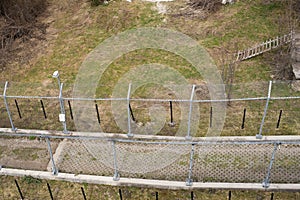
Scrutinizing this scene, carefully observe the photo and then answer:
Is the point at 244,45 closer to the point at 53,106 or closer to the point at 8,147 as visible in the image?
the point at 53,106

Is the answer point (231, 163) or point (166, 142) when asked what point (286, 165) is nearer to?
point (231, 163)

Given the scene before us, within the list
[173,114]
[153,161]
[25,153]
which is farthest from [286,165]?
[25,153]

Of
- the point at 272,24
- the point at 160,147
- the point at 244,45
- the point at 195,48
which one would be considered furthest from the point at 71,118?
the point at 272,24

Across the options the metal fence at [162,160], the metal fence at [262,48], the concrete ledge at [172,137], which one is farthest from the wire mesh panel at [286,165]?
the metal fence at [262,48]

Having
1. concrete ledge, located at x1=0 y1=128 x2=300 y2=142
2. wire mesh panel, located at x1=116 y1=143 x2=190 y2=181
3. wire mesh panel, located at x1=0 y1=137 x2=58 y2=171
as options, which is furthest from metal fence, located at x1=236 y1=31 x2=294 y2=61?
wire mesh panel, located at x1=0 y1=137 x2=58 y2=171

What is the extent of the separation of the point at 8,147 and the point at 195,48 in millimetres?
9122

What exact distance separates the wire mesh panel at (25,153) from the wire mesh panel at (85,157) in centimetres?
47

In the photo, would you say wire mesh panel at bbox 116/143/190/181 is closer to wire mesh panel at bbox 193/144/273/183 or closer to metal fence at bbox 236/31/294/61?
wire mesh panel at bbox 193/144/273/183

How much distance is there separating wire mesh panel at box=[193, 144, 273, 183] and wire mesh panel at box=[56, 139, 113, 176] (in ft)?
9.52

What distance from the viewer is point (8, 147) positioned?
45.9 feet

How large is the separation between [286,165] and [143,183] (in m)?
4.52

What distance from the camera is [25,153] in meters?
13.7

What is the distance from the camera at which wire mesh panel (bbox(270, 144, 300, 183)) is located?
12.3m

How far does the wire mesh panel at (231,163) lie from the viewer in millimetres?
12461
